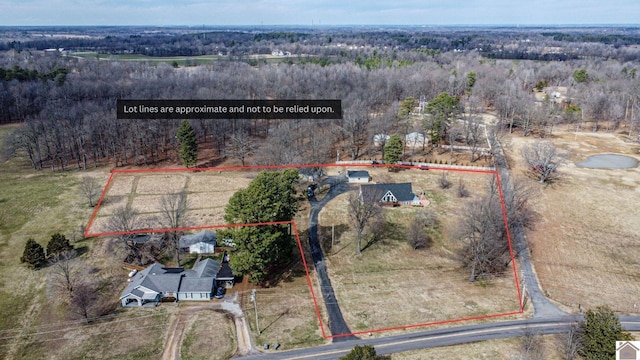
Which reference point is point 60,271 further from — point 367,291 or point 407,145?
point 407,145

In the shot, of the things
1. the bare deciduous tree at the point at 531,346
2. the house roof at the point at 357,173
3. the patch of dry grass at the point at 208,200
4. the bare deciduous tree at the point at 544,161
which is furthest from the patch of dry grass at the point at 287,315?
the bare deciduous tree at the point at 544,161

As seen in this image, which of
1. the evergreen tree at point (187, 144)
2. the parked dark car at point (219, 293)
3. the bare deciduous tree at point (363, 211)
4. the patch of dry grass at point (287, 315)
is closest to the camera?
the patch of dry grass at point (287, 315)

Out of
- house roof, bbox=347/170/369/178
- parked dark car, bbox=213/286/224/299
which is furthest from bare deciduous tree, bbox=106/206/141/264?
house roof, bbox=347/170/369/178

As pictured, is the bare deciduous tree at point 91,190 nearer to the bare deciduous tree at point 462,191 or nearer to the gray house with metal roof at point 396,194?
the gray house with metal roof at point 396,194

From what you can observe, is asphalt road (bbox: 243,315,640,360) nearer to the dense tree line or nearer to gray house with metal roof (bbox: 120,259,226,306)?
gray house with metal roof (bbox: 120,259,226,306)

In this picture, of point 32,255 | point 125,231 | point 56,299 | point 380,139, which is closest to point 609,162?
point 380,139

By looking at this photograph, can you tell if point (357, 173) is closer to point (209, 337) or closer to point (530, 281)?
point (530, 281)

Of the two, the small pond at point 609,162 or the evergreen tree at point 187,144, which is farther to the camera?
the small pond at point 609,162
